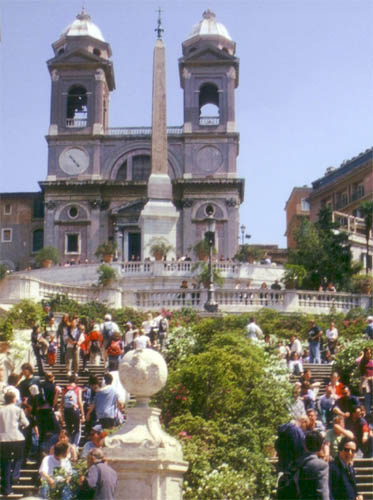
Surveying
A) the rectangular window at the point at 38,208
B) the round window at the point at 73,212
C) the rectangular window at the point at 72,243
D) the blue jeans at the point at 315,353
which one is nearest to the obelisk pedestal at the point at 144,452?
the blue jeans at the point at 315,353

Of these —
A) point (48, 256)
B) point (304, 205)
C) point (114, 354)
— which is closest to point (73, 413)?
point (114, 354)

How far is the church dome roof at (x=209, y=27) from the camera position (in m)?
82.0

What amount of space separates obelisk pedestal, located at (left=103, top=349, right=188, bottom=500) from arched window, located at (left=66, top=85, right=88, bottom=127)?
229ft

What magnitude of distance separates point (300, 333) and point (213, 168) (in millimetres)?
41847

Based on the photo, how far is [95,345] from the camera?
27.1 metres

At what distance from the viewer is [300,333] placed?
3747 centimetres

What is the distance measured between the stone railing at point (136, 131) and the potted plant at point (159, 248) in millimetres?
17321

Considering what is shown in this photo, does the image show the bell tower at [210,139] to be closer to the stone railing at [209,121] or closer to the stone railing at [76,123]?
the stone railing at [209,121]

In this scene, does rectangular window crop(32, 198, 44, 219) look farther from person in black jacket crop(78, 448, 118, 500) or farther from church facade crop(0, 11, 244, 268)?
person in black jacket crop(78, 448, 118, 500)

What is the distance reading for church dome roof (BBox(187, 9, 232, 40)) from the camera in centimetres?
8200

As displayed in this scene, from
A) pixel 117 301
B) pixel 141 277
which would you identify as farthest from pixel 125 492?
pixel 141 277

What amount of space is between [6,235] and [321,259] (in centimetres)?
3354

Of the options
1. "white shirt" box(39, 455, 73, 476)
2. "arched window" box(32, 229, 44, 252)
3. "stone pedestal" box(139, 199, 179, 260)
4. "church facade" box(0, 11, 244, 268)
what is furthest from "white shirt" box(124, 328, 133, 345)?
"arched window" box(32, 229, 44, 252)

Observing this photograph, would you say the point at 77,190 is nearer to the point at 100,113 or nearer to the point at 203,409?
the point at 100,113
